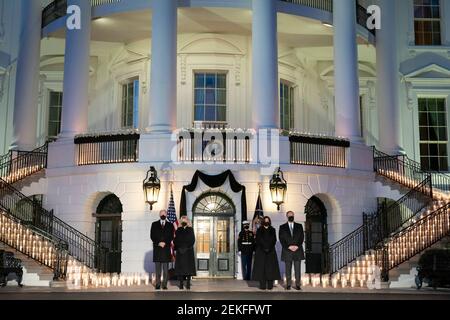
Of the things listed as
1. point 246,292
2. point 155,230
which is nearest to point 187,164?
point 155,230

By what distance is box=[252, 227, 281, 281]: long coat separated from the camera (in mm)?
18719

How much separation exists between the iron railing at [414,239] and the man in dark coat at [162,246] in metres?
6.36

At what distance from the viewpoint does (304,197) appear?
82.2 ft

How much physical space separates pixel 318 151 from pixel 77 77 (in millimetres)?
9428

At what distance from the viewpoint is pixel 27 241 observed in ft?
72.0

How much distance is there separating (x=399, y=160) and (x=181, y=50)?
9.90 meters

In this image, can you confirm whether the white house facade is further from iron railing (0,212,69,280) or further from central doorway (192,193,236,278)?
iron railing (0,212,69,280)

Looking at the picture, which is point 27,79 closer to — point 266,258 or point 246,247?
point 246,247

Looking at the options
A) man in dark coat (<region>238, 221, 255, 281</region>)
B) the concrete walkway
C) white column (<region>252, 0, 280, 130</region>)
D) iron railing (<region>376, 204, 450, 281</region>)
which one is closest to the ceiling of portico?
white column (<region>252, 0, 280, 130</region>)

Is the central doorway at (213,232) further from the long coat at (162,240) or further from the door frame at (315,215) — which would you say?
the long coat at (162,240)

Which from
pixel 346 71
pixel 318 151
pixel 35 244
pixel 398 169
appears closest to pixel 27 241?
pixel 35 244

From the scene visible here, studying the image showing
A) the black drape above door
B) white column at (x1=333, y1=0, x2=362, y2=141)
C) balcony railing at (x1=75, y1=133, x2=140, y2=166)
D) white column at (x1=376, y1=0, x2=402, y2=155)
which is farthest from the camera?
white column at (x1=376, y1=0, x2=402, y2=155)

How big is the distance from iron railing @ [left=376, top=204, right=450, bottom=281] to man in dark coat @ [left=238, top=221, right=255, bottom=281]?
3911 millimetres
